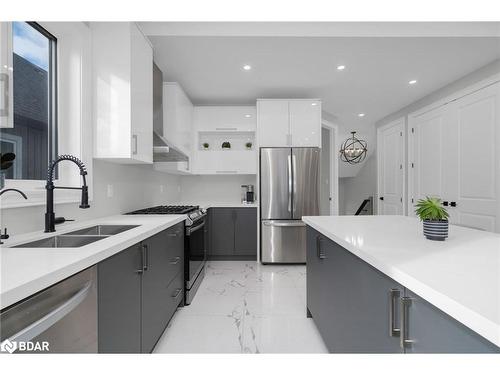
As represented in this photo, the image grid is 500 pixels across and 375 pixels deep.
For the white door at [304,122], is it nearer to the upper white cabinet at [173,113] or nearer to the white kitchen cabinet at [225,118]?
the white kitchen cabinet at [225,118]

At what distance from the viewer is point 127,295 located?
1.19m

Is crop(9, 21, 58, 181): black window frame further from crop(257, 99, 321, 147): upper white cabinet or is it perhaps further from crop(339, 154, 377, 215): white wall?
crop(339, 154, 377, 215): white wall

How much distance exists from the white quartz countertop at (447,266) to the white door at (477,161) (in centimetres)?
222

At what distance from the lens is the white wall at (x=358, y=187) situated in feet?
21.9

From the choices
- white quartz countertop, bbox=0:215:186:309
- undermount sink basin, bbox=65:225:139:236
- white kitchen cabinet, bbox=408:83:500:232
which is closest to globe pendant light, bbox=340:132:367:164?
white kitchen cabinet, bbox=408:83:500:232

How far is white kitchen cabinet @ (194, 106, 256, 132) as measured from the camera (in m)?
3.89

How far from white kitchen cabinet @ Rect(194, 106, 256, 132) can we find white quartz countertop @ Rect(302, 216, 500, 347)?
292 cm

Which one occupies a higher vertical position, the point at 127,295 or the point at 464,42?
the point at 464,42

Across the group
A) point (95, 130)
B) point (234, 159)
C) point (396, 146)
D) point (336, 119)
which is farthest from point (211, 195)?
point (396, 146)

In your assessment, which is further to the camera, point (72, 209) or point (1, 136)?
point (72, 209)
